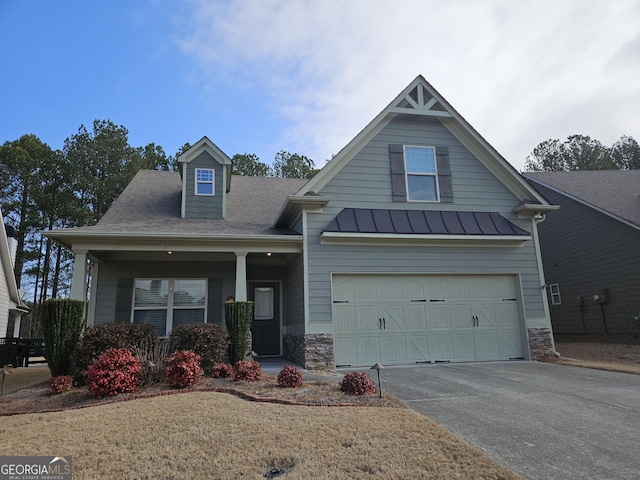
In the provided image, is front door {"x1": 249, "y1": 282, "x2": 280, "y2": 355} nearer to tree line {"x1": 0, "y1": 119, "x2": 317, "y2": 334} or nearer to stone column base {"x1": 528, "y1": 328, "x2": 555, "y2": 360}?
stone column base {"x1": 528, "y1": 328, "x2": 555, "y2": 360}

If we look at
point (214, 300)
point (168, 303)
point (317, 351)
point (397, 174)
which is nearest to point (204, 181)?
point (214, 300)

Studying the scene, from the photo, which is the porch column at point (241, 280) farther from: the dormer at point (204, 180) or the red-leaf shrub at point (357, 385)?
the red-leaf shrub at point (357, 385)

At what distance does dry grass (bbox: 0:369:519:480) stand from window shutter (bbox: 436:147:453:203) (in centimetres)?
664

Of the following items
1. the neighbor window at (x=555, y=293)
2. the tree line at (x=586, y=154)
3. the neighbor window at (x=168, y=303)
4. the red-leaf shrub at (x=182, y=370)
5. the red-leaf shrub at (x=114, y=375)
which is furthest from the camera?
the tree line at (x=586, y=154)

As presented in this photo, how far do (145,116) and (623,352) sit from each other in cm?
1577

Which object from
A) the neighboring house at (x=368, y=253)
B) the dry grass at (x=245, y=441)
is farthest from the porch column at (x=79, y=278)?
the dry grass at (x=245, y=441)

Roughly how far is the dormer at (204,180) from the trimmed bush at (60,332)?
466cm

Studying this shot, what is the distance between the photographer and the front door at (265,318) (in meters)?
11.8

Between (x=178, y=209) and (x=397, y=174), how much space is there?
259 inches

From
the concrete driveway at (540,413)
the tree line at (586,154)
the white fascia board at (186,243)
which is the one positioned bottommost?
the concrete driveway at (540,413)

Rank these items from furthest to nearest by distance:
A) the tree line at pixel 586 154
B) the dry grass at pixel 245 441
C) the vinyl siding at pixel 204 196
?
the tree line at pixel 586 154, the vinyl siding at pixel 204 196, the dry grass at pixel 245 441

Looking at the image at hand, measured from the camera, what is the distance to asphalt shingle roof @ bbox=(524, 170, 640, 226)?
45.2ft

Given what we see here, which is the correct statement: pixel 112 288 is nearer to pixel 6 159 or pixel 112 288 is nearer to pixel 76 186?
pixel 76 186

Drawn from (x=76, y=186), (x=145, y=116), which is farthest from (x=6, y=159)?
(x=145, y=116)
